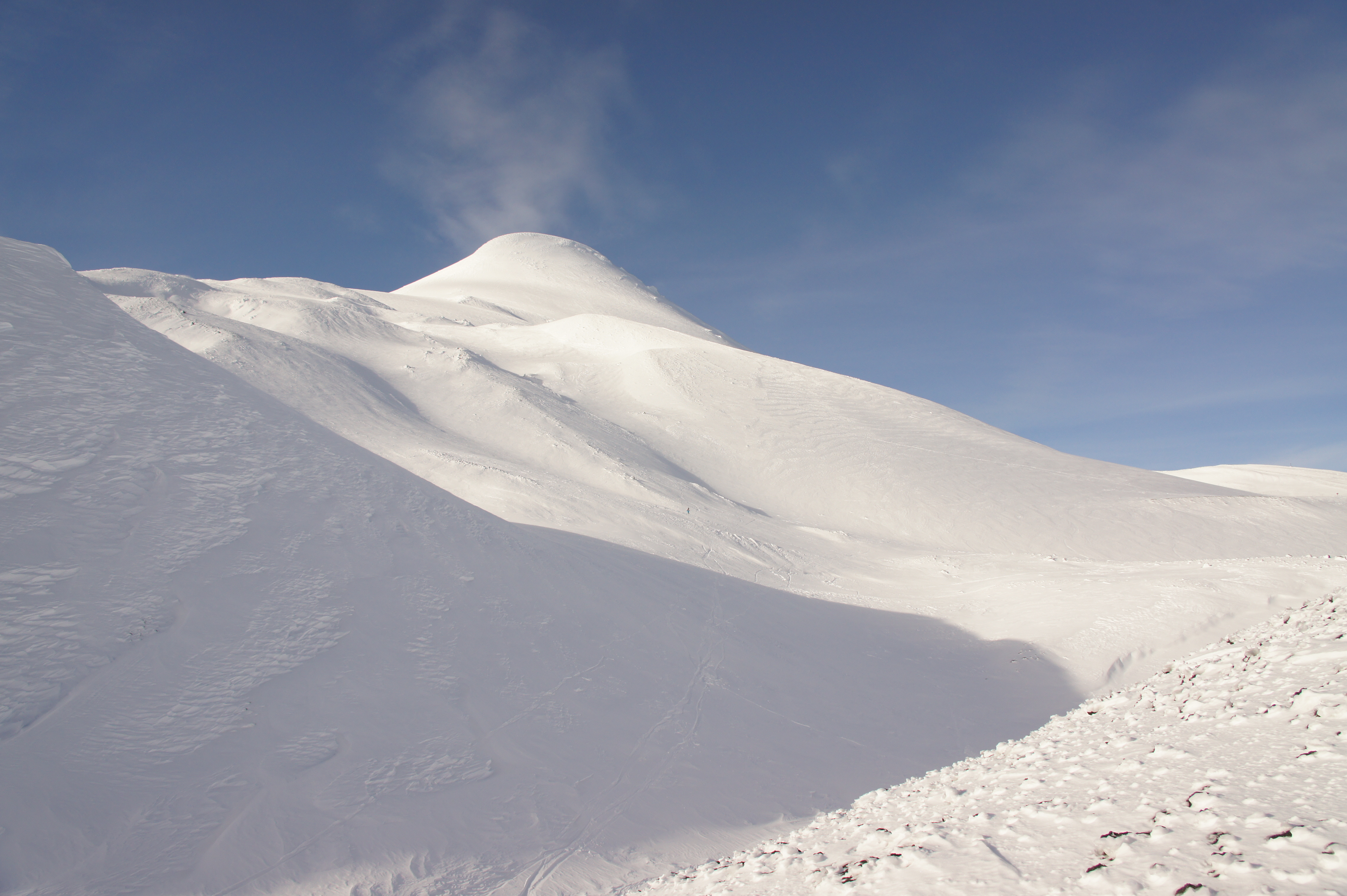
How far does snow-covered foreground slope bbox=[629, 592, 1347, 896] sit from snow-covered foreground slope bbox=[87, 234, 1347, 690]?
294 inches

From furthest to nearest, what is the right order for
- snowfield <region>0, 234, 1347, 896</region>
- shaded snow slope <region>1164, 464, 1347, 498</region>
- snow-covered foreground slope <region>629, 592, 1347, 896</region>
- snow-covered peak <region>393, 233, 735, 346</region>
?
snow-covered peak <region>393, 233, 735, 346</region>, shaded snow slope <region>1164, 464, 1347, 498</region>, snowfield <region>0, 234, 1347, 896</region>, snow-covered foreground slope <region>629, 592, 1347, 896</region>

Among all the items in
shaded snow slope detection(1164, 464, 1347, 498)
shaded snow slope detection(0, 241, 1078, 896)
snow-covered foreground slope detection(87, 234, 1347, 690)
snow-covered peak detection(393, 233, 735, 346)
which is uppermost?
snow-covered peak detection(393, 233, 735, 346)

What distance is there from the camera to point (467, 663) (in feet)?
27.6

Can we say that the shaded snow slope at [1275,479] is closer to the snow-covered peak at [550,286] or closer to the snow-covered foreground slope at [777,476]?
the snow-covered foreground slope at [777,476]

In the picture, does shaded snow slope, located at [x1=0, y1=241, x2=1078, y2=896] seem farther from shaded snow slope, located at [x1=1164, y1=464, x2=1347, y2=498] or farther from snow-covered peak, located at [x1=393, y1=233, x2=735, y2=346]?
shaded snow slope, located at [x1=1164, y1=464, x2=1347, y2=498]

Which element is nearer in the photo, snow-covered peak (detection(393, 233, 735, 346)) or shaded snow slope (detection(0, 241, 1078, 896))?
shaded snow slope (detection(0, 241, 1078, 896))

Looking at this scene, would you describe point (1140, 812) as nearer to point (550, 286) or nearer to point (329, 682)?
point (329, 682)

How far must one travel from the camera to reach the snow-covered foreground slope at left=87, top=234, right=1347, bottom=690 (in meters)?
14.0

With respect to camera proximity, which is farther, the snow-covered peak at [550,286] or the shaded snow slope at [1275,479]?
the snow-covered peak at [550,286]

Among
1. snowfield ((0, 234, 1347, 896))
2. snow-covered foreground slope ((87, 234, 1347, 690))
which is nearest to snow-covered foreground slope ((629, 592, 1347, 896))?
snowfield ((0, 234, 1347, 896))

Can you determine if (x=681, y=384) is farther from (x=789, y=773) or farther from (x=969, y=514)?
(x=789, y=773)

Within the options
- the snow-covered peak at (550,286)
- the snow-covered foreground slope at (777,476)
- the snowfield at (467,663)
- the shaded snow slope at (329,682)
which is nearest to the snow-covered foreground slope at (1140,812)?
the snowfield at (467,663)

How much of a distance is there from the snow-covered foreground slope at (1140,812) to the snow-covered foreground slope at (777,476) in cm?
746

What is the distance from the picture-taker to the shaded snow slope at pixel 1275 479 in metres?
48.2
